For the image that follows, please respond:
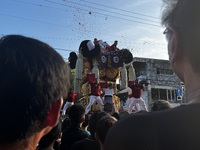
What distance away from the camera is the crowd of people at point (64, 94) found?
888mm

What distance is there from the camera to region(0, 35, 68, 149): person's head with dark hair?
96 centimetres

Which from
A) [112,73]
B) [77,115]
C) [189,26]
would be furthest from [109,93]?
[189,26]

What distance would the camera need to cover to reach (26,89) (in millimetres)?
969

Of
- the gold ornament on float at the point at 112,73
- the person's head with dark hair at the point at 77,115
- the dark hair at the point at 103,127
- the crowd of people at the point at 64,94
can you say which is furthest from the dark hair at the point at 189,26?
the gold ornament on float at the point at 112,73

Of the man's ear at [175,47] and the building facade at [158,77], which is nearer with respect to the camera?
the man's ear at [175,47]

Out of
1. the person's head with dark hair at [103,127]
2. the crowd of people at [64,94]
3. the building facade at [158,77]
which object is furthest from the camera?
the building facade at [158,77]

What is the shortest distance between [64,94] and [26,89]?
19 centimetres

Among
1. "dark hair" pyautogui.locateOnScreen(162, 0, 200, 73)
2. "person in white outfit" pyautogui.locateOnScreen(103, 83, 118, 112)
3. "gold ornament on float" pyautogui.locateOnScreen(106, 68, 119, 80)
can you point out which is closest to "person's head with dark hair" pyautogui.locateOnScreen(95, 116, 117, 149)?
"dark hair" pyautogui.locateOnScreen(162, 0, 200, 73)

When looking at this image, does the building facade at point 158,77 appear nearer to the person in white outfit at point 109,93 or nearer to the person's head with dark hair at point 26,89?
the person in white outfit at point 109,93

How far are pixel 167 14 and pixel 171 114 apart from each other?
384 mm

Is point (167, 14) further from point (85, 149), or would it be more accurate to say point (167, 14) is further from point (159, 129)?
point (85, 149)

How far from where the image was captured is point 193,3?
3.30 feet

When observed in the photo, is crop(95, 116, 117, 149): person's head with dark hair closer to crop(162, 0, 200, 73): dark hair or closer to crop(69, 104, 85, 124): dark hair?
crop(69, 104, 85, 124): dark hair

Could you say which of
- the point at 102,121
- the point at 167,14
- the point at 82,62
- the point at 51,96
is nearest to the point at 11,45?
the point at 51,96
